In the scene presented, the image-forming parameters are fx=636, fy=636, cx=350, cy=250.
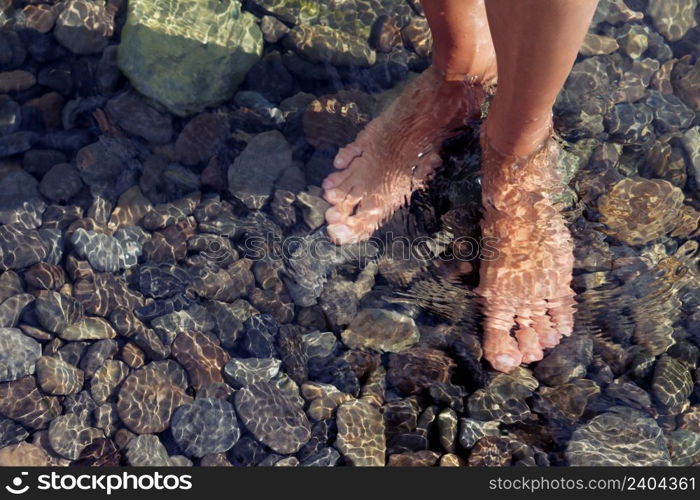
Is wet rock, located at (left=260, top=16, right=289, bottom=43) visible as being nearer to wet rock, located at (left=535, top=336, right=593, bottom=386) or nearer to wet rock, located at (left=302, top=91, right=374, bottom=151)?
wet rock, located at (left=302, top=91, right=374, bottom=151)

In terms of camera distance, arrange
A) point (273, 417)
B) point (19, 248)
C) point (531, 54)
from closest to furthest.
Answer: point (531, 54) → point (273, 417) → point (19, 248)

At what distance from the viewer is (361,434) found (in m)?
2.66

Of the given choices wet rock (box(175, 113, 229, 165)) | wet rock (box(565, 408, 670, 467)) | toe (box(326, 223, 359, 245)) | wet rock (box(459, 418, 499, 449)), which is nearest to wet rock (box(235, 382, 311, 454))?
wet rock (box(459, 418, 499, 449))

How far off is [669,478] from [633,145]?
67.3 inches

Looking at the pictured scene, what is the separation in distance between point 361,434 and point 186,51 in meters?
2.20

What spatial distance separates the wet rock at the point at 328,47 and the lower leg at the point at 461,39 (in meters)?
0.68

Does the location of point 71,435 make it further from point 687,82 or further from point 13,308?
point 687,82

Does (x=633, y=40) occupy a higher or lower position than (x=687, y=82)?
higher

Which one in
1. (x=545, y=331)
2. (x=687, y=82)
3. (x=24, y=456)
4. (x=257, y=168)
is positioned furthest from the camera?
(x=687, y=82)

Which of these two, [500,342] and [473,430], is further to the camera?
[500,342]

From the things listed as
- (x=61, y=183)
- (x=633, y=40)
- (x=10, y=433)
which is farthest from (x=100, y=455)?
(x=633, y=40)

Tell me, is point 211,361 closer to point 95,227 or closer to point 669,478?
point 95,227

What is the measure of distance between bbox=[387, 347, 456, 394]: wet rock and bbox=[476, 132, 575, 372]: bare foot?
7.8 inches

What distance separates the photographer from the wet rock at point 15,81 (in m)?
3.42
